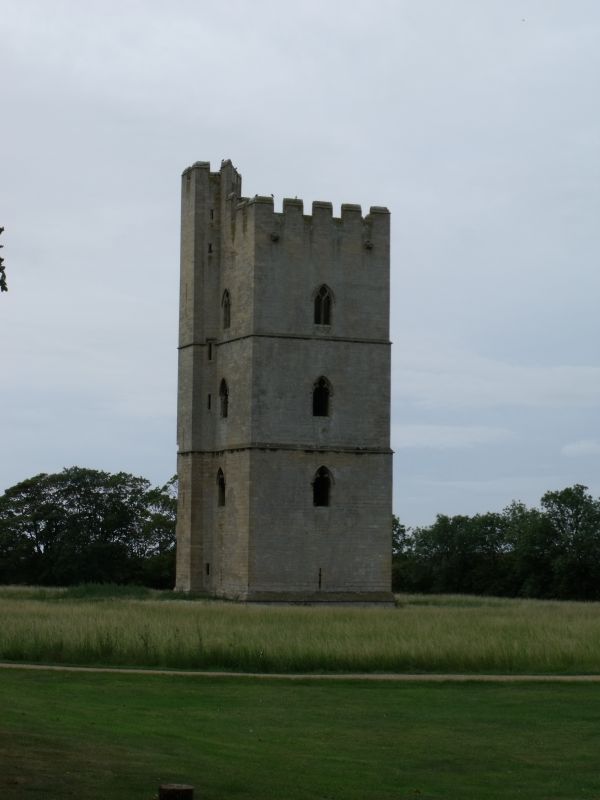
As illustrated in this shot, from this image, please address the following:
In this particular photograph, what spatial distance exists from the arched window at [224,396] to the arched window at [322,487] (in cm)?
410

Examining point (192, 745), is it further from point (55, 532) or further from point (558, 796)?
point (55, 532)

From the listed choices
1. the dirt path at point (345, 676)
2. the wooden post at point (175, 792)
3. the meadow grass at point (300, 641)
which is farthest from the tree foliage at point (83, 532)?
the wooden post at point (175, 792)

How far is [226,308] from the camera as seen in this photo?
56125 millimetres

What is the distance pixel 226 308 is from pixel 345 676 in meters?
31.3

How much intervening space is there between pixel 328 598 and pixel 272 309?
9627mm

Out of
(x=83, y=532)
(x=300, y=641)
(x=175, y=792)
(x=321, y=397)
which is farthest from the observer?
(x=83, y=532)

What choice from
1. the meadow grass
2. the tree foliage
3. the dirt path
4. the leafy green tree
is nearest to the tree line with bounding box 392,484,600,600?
the leafy green tree

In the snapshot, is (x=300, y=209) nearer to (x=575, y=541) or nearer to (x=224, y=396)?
(x=224, y=396)

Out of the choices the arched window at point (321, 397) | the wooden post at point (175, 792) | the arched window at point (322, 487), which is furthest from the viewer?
the arched window at point (321, 397)

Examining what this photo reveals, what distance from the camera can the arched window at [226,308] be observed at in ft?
183

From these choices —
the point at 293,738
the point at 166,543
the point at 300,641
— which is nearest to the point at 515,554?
the point at 166,543

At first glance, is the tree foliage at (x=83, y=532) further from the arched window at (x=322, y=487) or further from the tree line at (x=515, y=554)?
the arched window at (x=322, y=487)

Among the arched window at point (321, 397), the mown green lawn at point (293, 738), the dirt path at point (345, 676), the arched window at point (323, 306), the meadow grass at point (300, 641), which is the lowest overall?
the mown green lawn at point (293, 738)

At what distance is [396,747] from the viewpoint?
18484 mm
